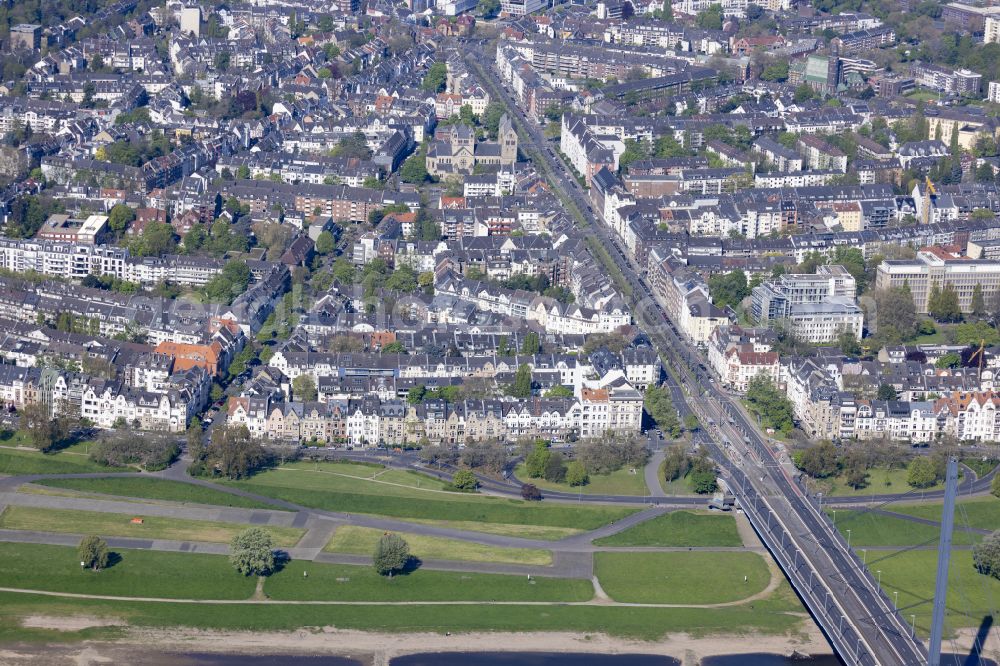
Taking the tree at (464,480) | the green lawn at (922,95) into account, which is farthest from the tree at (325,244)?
the green lawn at (922,95)

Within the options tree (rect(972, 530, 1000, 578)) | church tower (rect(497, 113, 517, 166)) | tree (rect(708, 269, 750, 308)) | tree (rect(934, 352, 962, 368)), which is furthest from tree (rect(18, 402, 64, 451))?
church tower (rect(497, 113, 517, 166))

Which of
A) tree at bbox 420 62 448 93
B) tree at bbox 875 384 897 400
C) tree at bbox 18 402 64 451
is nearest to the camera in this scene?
tree at bbox 18 402 64 451

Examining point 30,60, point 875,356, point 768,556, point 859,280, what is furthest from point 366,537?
point 30,60

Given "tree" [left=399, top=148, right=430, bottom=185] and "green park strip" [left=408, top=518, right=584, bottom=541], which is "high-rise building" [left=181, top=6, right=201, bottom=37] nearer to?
"tree" [left=399, top=148, right=430, bottom=185]

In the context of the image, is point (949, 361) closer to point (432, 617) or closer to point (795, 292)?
point (795, 292)

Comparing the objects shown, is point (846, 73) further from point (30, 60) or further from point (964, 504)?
point (964, 504)

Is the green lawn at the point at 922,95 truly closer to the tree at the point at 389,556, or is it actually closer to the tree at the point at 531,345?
the tree at the point at 531,345

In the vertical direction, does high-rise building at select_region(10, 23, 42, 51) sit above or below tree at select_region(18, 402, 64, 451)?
above
